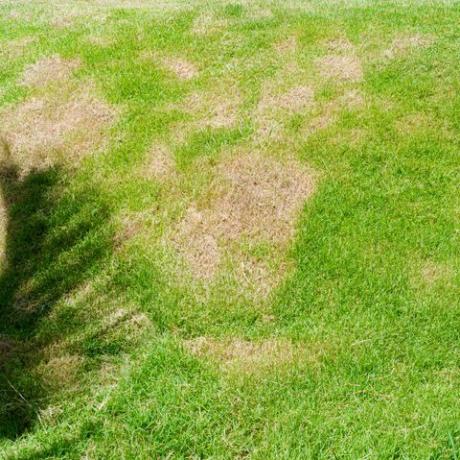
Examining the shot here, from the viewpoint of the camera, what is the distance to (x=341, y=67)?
662 cm

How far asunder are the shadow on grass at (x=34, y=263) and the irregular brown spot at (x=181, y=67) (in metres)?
2.16

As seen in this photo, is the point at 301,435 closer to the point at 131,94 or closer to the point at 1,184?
the point at 1,184

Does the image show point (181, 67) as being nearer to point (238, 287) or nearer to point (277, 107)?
point (277, 107)

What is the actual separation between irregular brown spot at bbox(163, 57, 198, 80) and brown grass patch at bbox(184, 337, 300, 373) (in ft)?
13.1

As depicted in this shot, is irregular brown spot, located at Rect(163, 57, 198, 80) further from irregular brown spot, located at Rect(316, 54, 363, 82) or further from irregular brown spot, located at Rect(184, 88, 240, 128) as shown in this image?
irregular brown spot, located at Rect(316, 54, 363, 82)

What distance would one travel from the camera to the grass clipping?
14.8ft

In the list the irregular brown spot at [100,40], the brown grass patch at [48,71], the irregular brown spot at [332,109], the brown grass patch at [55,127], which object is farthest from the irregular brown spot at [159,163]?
the irregular brown spot at [100,40]

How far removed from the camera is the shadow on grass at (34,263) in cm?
364

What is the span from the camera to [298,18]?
7.64 m

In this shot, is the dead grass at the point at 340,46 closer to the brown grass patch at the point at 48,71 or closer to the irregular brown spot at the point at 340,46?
the irregular brown spot at the point at 340,46

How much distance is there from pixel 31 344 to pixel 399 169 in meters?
3.64

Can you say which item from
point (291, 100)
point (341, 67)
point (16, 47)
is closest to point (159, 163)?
point (291, 100)

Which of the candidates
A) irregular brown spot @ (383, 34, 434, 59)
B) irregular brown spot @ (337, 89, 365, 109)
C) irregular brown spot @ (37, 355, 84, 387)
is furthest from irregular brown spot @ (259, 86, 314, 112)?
irregular brown spot @ (37, 355, 84, 387)

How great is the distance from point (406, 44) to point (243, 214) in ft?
12.0
